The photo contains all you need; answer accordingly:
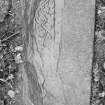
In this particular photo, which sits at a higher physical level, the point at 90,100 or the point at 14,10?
the point at 14,10

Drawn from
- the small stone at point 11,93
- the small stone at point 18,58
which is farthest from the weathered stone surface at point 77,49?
the small stone at point 11,93

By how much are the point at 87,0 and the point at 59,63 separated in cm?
50

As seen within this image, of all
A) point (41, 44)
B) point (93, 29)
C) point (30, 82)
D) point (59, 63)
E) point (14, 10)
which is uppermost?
point (14, 10)

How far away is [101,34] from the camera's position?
186 cm

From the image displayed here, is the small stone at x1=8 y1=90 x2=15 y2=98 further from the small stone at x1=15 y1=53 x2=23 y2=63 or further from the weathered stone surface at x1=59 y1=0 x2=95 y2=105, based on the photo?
the weathered stone surface at x1=59 y1=0 x2=95 y2=105

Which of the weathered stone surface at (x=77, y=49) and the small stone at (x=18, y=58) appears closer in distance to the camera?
the weathered stone surface at (x=77, y=49)

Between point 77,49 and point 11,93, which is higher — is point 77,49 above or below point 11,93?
above

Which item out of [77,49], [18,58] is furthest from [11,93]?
[77,49]

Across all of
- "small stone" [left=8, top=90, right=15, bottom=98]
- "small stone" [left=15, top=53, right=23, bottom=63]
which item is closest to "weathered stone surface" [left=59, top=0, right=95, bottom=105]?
"small stone" [left=15, top=53, right=23, bottom=63]

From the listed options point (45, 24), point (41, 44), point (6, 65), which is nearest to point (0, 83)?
point (6, 65)

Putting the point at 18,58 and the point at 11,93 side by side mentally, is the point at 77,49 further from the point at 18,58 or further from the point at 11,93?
the point at 11,93

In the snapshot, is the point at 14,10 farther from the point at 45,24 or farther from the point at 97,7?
the point at 97,7

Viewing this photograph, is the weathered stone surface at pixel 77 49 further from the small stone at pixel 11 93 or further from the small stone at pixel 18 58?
the small stone at pixel 11 93

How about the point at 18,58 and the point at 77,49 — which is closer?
the point at 77,49
